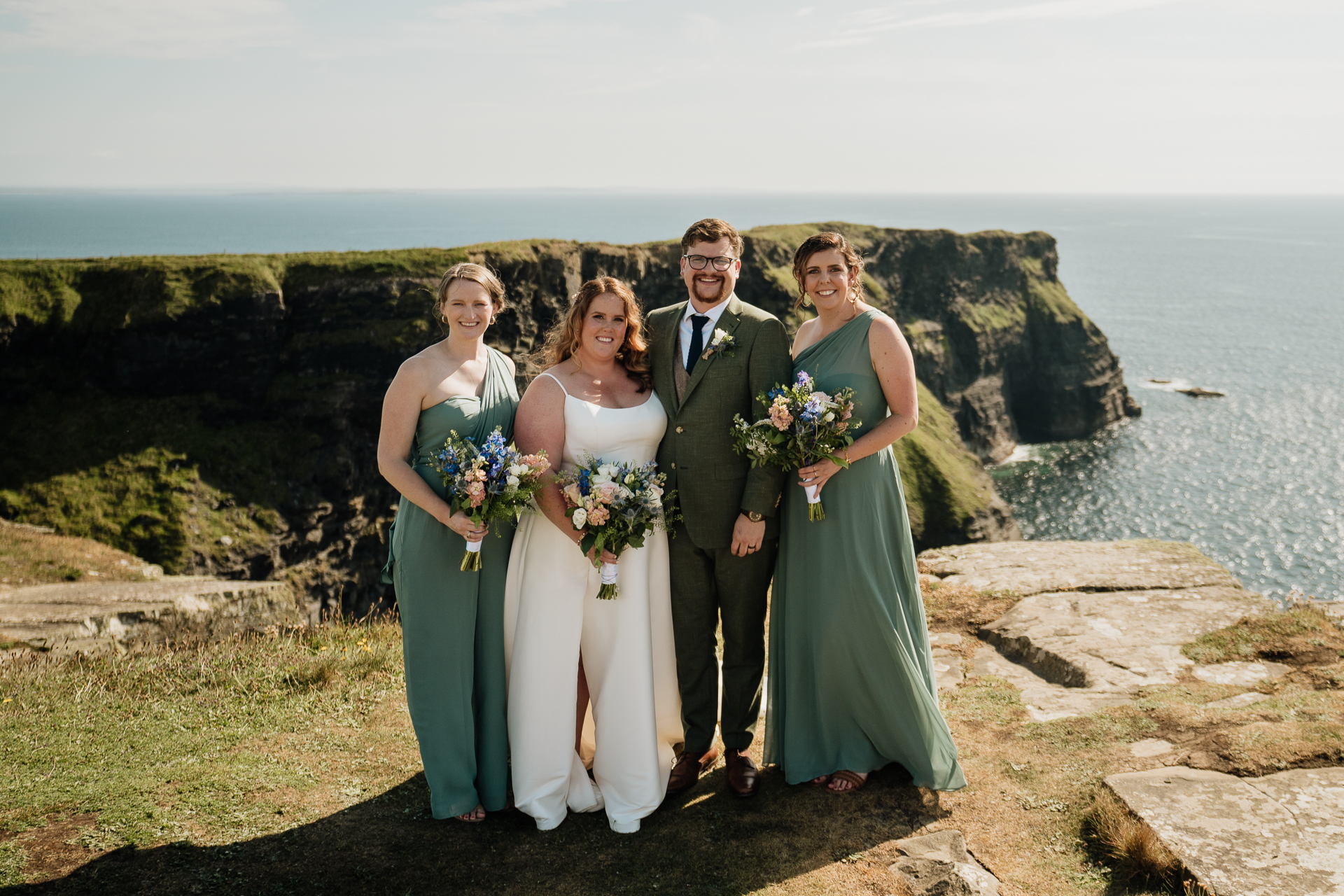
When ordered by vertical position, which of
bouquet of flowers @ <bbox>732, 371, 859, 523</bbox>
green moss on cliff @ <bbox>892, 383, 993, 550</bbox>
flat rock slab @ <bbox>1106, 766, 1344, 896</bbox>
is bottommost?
green moss on cliff @ <bbox>892, 383, 993, 550</bbox>

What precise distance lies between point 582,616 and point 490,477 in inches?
40.2

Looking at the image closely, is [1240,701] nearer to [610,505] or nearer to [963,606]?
[963,606]

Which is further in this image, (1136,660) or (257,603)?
(257,603)

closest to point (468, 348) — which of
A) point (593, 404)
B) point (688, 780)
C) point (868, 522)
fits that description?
point (593, 404)

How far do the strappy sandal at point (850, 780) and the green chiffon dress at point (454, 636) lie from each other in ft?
6.29

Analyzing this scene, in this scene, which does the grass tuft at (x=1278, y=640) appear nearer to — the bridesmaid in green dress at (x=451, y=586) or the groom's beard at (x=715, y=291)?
the groom's beard at (x=715, y=291)

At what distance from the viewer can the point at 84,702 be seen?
20.2ft

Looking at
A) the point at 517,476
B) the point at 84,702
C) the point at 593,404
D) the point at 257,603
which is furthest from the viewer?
the point at 257,603

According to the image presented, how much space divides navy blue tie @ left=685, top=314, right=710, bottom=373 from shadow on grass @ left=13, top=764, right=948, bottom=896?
8.31 feet

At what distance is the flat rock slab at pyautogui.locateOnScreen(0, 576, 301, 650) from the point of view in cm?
934

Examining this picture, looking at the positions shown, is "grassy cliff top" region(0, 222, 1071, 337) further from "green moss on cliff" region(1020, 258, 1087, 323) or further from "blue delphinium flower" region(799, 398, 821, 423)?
"green moss on cliff" region(1020, 258, 1087, 323)

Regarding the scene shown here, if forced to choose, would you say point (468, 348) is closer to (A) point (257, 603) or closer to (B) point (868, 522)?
(B) point (868, 522)

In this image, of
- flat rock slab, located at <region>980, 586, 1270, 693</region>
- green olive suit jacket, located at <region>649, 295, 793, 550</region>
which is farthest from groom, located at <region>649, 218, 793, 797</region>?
flat rock slab, located at <region>980, 586, 1270, 693</region>

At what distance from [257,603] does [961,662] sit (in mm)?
9848
